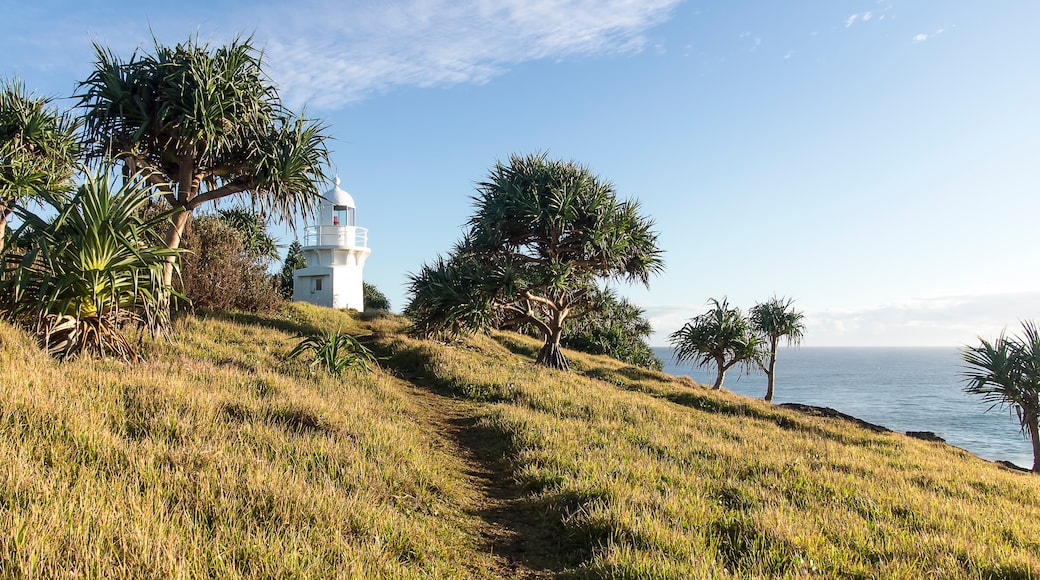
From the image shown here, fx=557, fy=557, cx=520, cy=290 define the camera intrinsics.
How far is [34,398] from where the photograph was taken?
17.7 feet

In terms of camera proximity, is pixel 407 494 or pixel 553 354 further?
pixel 553 354

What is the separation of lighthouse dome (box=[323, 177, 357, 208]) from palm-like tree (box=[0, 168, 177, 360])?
93.3 feet

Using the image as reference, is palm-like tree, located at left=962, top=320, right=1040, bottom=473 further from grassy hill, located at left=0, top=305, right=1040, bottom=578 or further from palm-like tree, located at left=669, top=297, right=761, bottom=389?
grassy hill, located at left=0, top=305, right=1040, bottom=578

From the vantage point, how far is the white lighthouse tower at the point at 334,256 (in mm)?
36219

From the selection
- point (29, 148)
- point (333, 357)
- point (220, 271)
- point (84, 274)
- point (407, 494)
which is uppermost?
point (29, 148)

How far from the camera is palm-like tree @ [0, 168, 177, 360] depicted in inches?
306

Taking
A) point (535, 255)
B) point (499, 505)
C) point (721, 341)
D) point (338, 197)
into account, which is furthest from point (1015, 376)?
point (338, 197)

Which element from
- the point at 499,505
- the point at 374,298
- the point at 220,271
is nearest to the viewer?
the point at 499,505

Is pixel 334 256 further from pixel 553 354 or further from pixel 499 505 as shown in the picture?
pixel 499 505

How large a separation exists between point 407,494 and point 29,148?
54.6 ft

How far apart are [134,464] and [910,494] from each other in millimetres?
8796

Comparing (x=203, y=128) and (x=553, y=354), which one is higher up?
(x=203, y=128)

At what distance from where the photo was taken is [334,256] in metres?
36.5

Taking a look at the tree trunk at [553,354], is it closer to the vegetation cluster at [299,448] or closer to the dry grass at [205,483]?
the vegetation cluster at [299,448]
